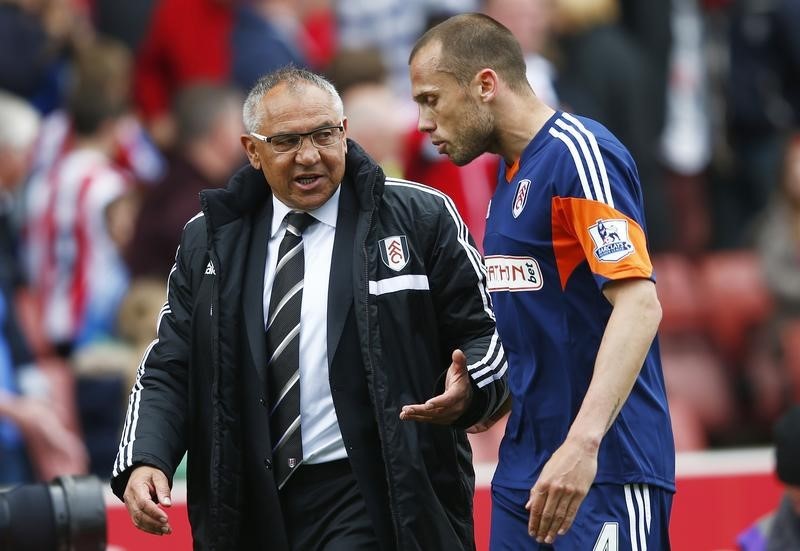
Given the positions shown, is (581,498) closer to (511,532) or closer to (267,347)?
(511,532)

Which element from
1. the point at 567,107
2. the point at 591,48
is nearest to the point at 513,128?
the point at 567,107

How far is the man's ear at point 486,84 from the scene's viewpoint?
15.7 ft

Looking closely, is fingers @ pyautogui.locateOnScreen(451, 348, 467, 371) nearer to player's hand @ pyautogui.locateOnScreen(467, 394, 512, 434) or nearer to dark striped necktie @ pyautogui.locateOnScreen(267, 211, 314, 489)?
player's hand @ pyautogui.locateOnScreen(467, 394, 512, 434)

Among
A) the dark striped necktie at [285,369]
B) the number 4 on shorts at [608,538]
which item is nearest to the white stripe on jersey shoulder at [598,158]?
the number 4 on shorts at [608,538]

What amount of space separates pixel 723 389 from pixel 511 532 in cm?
532

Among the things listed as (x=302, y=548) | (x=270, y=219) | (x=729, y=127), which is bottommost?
(x=302, y=548)

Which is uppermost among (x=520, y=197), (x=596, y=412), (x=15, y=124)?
(x=15, y=124)

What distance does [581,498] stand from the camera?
4.21m

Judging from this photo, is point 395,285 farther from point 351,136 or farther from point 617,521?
point 351,136

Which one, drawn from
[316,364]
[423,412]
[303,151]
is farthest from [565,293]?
[303,151]

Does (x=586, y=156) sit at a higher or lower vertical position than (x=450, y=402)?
higher

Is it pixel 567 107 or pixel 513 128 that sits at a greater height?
pixel 567 107

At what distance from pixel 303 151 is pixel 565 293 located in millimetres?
954

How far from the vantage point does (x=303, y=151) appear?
4992 millimetres
